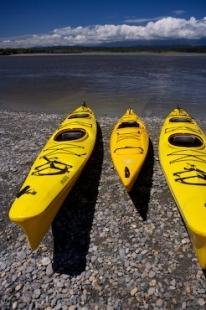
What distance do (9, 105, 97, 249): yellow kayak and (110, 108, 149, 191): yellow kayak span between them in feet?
3.31

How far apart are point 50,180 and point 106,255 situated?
246 centimetres

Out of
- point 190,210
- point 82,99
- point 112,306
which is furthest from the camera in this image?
point 82,99

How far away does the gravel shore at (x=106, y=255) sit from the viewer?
657cm

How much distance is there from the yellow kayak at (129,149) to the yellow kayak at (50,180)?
1.01 meters

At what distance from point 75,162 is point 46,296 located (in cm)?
429

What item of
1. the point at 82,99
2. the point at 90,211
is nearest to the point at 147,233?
the point at 90,211

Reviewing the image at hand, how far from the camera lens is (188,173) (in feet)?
29.2

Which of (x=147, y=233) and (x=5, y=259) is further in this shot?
(x=147, y=233)

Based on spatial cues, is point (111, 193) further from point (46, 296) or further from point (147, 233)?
point (46, 296)

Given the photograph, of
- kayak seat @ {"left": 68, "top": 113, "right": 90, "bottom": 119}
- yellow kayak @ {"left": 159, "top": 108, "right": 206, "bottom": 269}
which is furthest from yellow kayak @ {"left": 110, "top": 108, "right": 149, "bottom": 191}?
kayak seat @ {"left": 68, "top": 113, "right": 90, "bottom": 119}

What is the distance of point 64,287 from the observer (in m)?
6.82

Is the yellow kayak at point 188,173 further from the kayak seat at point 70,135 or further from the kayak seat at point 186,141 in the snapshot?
the kayak seat at point 70,135

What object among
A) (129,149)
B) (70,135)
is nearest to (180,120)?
(129,149)

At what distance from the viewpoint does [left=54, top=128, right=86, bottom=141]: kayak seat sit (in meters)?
12.1
